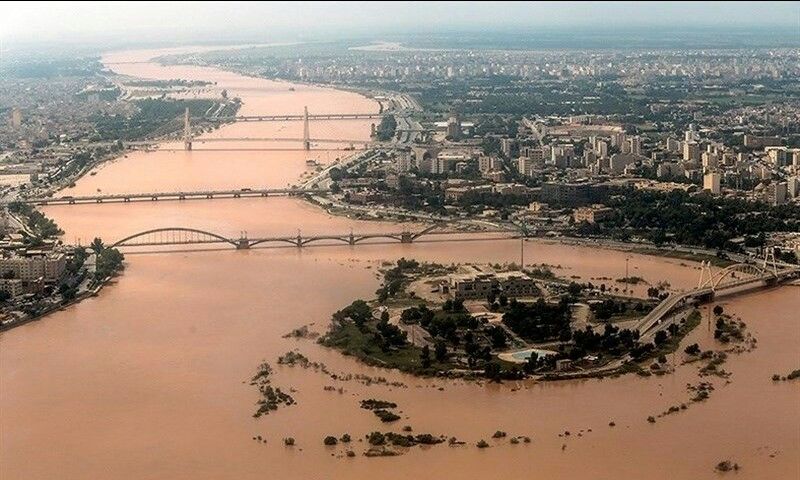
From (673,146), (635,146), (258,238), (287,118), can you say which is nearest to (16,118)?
(287,118)

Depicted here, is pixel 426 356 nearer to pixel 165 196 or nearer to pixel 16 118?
pixel 165 196

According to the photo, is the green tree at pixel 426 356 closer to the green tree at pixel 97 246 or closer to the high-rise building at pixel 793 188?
the green tree at pixel 97 246

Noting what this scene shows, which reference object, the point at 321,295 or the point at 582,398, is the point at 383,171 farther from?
the point at 582,398

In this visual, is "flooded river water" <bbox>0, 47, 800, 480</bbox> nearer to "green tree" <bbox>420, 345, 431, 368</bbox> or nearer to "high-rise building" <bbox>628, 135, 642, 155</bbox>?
"green tree" <bbox>420, 345, 431, 368</bbox>

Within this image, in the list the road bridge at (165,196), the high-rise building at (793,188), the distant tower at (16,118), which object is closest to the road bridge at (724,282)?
the high-rise building at (793,188)

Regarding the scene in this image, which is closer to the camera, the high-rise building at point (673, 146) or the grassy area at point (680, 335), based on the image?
the grassy area at point (680, 335)

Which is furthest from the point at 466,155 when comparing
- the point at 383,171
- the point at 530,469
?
the point at 530,469
